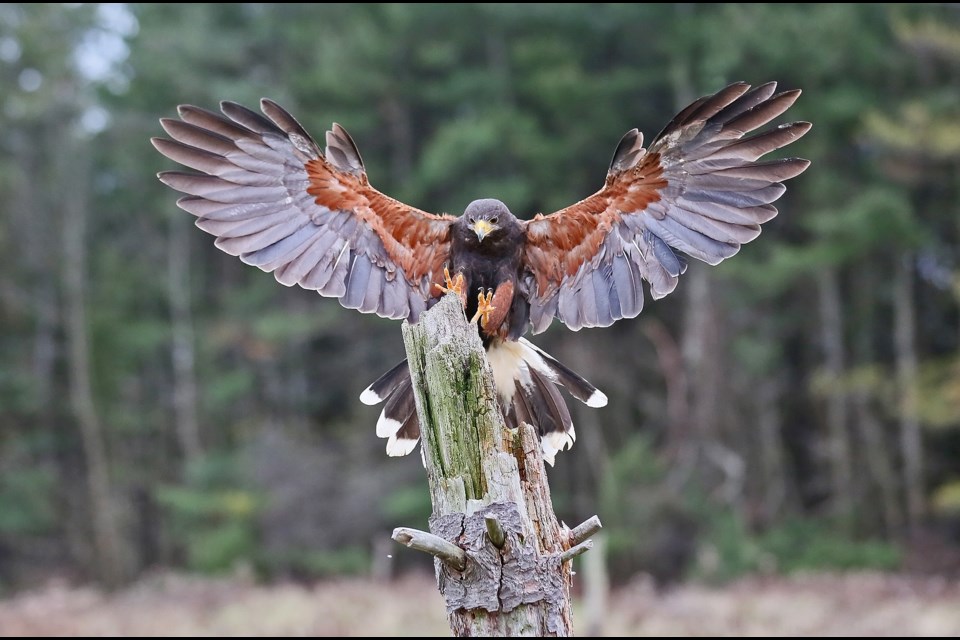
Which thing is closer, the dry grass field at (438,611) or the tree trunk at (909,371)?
the dry grass field at (438,611)

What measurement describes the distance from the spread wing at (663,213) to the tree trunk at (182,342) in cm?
1964

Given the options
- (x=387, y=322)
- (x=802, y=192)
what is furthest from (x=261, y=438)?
(x=802, y=192)

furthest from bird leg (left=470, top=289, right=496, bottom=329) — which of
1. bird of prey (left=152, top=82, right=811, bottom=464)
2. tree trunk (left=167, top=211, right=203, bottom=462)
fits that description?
tree trunk (left=167, top=211, right=203, bottom=462)

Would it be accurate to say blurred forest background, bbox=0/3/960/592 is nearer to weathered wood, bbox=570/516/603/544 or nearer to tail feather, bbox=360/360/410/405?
tail feather, bbox=360/360/410/405

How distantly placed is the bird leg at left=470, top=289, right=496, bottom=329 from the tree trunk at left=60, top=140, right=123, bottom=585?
724 inches

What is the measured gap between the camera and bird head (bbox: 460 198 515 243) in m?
5.43

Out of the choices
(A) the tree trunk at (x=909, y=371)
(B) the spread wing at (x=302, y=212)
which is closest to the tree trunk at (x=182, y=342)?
(A) the tree trunk at (x=909, y=371)

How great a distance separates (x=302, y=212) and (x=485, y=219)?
0.99 meters

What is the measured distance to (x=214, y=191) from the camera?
5.21m

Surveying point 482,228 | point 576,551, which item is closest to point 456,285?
point 482,228

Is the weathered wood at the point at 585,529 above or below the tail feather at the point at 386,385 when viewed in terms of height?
below

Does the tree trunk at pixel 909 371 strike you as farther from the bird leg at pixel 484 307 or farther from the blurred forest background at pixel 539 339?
the bird leg at pixel 484 307

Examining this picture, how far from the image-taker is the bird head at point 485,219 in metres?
5.43

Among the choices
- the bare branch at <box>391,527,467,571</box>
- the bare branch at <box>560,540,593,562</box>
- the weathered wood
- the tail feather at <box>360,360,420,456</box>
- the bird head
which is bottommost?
the bare branch at <box>560,540,593,562</box>
